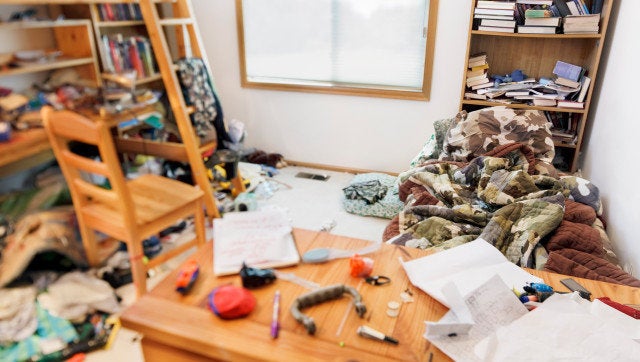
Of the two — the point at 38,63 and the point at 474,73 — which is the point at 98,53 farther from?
the point at 474,73

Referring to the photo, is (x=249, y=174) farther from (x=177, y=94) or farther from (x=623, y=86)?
(x=623, y=86)

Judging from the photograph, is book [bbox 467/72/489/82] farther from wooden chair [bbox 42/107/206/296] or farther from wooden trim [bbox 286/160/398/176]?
wooden chair [bbox 42/107/206/296]

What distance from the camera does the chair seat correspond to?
1444mm

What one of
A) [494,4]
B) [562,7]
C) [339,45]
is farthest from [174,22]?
[562,7]

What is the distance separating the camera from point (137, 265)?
5.19ft

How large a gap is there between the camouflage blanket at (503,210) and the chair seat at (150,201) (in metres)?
0.86

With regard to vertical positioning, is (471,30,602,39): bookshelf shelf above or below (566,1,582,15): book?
below

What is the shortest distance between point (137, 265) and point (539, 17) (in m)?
2.28

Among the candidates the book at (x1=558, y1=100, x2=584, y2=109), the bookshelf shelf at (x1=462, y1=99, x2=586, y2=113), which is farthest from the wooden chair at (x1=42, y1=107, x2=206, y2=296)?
the book at (x1=558, y1=100, x2=584, y2=109)

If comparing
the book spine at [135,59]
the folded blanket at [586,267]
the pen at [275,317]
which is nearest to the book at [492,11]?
the folded blanket at [586,267]

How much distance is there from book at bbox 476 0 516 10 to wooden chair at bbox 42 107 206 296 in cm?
178

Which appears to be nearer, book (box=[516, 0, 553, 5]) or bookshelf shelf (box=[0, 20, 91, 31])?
bookshelf shelf (box=[0, 20, 91, 31])

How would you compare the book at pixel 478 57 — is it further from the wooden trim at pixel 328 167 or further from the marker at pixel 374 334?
the marker at pixel 374 334

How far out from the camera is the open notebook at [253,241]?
3.04 feet
